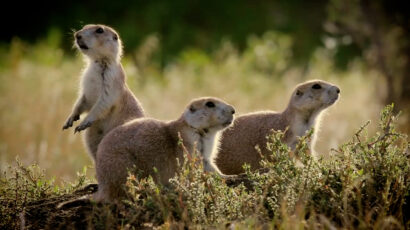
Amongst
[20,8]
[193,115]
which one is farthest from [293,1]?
[193,115]

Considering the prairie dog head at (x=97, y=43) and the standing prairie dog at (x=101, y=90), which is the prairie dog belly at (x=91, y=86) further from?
the prairie dog head at (x=97, y=43)

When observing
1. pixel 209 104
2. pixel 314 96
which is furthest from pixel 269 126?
pixel 209 104

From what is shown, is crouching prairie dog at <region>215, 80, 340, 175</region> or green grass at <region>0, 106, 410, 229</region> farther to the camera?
crouching prairie dog at <region>215, 80, 340, 175</region>

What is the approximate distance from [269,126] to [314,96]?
2.07 ft

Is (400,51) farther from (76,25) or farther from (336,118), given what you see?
(76,25)

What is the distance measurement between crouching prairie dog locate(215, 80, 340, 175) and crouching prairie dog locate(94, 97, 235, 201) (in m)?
1.01

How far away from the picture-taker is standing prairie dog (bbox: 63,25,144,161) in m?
8.01

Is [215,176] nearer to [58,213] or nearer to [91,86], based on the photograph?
[58,213]

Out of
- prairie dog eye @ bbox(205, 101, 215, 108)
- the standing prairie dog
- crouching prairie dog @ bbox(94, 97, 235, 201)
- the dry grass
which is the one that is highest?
the dry grass

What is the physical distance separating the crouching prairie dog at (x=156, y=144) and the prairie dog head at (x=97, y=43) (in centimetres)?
147

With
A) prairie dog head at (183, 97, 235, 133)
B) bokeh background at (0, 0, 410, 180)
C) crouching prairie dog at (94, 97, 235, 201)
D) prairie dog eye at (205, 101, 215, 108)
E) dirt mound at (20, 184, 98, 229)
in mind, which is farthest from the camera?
bokeh background at (0, 0, 410, 180)

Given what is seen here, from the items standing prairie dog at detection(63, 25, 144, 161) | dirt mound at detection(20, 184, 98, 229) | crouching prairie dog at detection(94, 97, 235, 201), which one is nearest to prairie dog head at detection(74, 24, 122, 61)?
standing prairie dog at detection(63, 25, 144, 161)

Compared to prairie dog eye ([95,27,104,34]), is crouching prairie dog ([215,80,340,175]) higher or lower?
lower

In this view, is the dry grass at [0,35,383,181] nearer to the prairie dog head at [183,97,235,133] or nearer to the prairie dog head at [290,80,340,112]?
the prairie dog head at [290,80,340,112]
